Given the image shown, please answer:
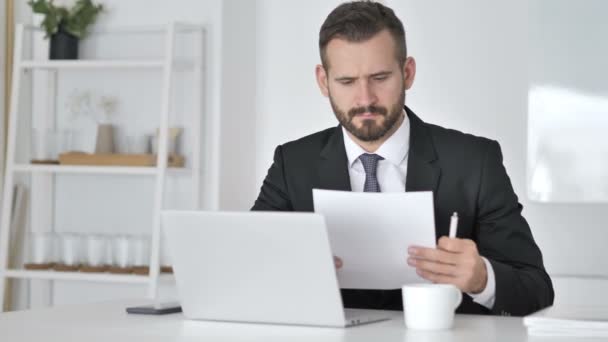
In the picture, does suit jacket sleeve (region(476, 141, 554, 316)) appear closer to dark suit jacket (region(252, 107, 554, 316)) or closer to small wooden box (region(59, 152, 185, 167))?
dark suit jacket (region(252, 107, 554, 316))

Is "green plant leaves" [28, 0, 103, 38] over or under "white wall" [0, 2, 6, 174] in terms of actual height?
over

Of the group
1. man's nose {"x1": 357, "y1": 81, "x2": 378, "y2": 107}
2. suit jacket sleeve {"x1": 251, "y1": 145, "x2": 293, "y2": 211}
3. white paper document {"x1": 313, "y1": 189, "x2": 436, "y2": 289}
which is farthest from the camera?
suit jacket sleeve {"x1": 251, "y1": 145, "x2": 293, "y2": 211}

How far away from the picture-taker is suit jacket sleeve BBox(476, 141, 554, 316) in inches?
86.3

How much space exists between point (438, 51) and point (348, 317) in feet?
7.89

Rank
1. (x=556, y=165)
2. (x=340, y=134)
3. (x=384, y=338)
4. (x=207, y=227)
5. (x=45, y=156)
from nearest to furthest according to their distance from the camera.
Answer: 1. (x=384, y=338)
2. (x=207, y=227)
3. (x=340, y=134)
4. (x=556, y=165)
5. (x=45, y=156)

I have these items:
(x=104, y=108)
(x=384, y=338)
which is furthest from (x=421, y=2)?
(x=384, y=338)

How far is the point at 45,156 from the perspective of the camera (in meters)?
4.52

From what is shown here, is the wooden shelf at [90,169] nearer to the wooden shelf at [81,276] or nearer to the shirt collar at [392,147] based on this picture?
the wooden shelf at [81,276]

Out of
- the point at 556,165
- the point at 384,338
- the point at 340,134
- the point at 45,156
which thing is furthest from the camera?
the point at 45,156

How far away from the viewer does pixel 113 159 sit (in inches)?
174

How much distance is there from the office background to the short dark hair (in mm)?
1630

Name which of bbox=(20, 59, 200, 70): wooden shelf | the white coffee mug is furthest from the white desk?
bbox=(20, 59, 200, 70): wooden shelf

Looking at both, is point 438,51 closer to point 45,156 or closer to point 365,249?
point 45,156

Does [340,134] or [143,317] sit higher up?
[340,134]
